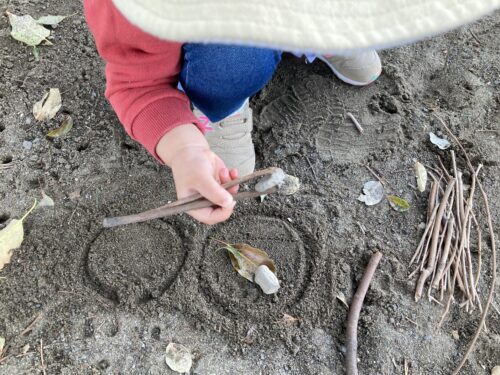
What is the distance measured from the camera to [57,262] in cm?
142

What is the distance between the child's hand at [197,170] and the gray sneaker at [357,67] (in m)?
0.72

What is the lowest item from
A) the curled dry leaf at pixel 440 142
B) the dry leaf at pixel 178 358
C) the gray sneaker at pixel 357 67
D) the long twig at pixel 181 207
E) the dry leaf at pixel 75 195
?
the dry leaf at pixel 178 358

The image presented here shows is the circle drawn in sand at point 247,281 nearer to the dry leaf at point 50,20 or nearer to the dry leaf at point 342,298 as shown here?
the dry leaf at point 342,298

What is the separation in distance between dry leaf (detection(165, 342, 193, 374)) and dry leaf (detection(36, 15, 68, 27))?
125cm

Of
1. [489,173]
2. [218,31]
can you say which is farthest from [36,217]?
[489,173]

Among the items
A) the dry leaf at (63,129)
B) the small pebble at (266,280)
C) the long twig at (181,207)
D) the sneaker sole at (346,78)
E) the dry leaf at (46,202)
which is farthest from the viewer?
the sneaker sole at (346,78)

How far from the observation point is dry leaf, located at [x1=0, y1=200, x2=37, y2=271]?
140 centimetres

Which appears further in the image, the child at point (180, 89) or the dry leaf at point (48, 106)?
the dry leaf at point (48, 106)

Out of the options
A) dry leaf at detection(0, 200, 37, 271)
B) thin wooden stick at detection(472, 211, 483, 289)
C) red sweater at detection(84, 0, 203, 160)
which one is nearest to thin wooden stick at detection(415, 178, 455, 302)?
thin wooden stick at detection(472, 211, 483, 289)

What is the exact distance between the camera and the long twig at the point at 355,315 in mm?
1318

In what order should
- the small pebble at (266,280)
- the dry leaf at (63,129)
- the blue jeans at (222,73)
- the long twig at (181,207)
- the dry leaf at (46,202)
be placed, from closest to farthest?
the long twig at (181,207) → the blue jeans at (222,73) → the small pebble at (266,280) → the dry leaf at (46,202) → the dry leaf at (63,129)

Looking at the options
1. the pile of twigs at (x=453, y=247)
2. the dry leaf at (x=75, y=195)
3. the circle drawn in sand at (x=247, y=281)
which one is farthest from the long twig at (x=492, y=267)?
the dry leaf at (x=75, y=195)

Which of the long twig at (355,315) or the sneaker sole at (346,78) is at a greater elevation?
the sneaker sole at (346,78)

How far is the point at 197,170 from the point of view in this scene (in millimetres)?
1108
